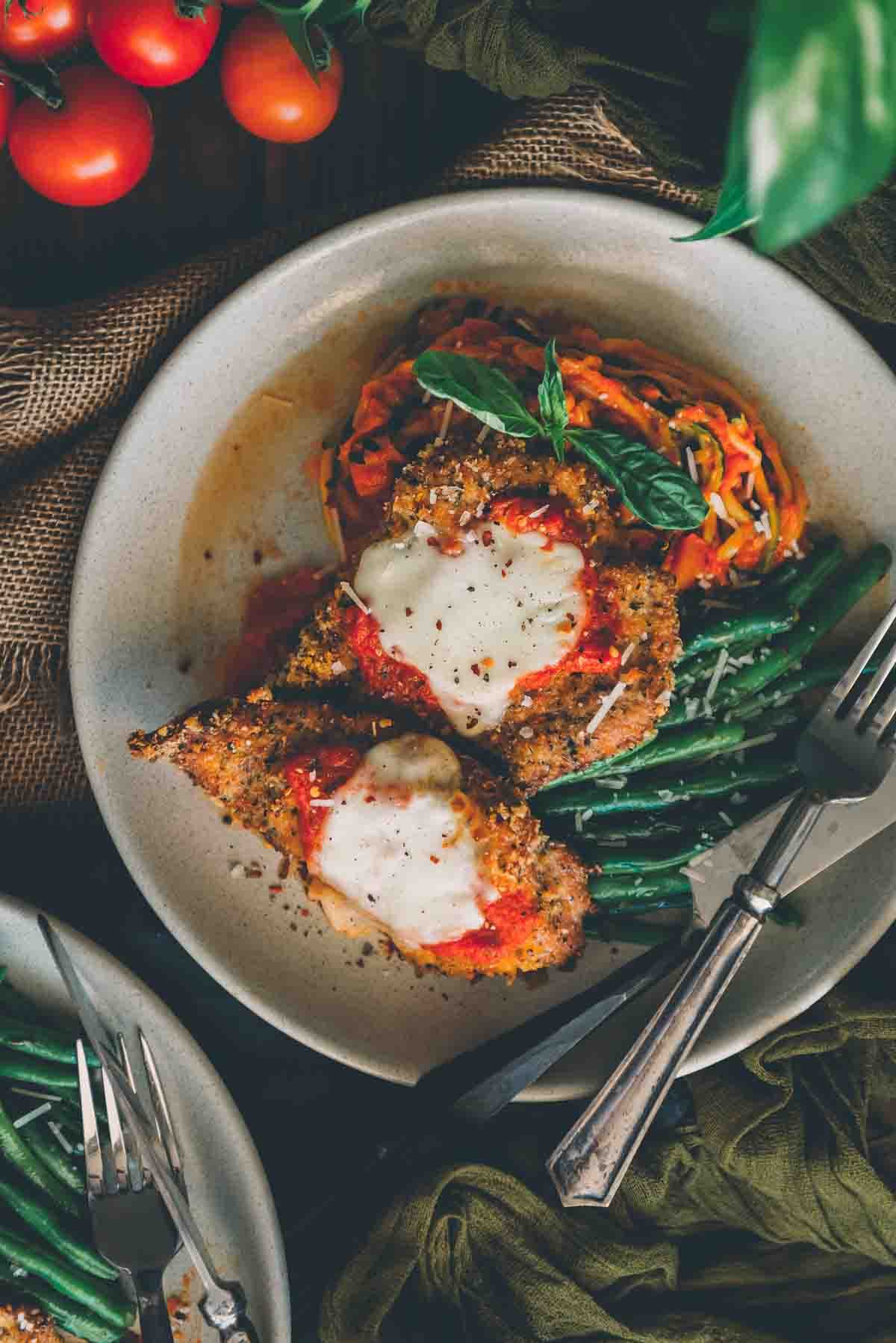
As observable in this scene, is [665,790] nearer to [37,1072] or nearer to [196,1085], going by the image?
[196,1085]

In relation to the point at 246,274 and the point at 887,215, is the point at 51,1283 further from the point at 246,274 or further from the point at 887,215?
the point at 887,215

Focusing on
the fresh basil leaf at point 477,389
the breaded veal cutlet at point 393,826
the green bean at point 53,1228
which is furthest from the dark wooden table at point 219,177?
the green bean at point 53,1228

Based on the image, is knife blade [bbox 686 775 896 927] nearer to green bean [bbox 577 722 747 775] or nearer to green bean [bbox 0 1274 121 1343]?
green bean [bbox 577 722 747 775]

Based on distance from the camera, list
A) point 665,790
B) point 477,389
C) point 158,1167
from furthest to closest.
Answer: point 665,790
point 158,1167
point 477,389

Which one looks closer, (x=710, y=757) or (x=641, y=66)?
(x=641, y=66)

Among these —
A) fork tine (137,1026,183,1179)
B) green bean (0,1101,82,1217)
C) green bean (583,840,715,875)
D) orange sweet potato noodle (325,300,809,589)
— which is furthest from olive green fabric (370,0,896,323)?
green bean (0,1101,82,1217)

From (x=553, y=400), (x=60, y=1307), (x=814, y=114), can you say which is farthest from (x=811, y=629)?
(x=60, y=1307)

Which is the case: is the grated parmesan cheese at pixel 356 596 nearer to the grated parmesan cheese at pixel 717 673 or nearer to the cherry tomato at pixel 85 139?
the grated parmesan cheese at pixel 717 673
